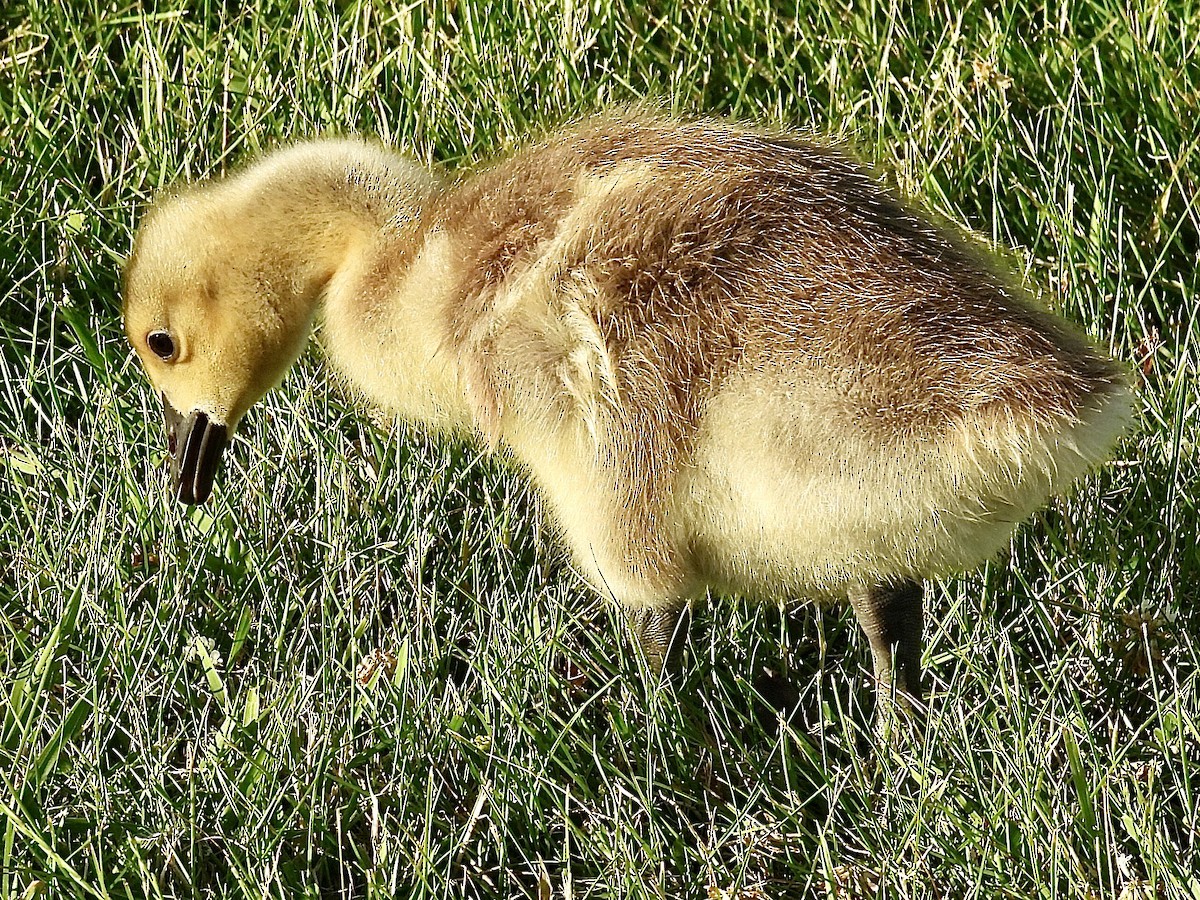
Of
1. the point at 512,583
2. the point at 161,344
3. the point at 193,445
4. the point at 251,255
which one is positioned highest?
the point at 251,255

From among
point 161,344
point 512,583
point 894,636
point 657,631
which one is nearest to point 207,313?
point 161,344

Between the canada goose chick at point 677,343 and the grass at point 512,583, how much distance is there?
23 cm

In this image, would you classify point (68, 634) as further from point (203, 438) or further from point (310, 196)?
point (310, 196)

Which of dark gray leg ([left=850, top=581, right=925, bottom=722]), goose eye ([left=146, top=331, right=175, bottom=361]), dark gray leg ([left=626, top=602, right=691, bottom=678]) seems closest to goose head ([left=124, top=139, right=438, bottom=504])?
goose eye ([left=146, top=331, right=175, bottom=361])

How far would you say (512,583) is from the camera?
245cm

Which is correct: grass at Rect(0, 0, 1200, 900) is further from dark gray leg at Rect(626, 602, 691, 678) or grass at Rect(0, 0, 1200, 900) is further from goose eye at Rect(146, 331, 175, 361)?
goose eye at Rect(146, 331, 175, 361)

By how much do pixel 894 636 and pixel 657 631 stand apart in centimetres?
33

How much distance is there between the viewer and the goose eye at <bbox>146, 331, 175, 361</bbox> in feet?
7.17

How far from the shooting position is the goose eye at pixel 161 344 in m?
2.19

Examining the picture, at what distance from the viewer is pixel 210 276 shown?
7.02ft

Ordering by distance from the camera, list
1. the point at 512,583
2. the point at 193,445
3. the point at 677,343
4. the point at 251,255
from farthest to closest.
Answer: the point at 512,583 < the point at 193,445 < the point at 251,255 < the point at 677,343

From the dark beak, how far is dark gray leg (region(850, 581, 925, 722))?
0.90m

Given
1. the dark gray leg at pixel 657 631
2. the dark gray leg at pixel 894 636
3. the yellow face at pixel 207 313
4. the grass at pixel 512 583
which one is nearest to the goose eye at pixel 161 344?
the yellow face at pixel 207 313

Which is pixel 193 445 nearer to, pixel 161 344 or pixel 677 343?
pixel 161 344
